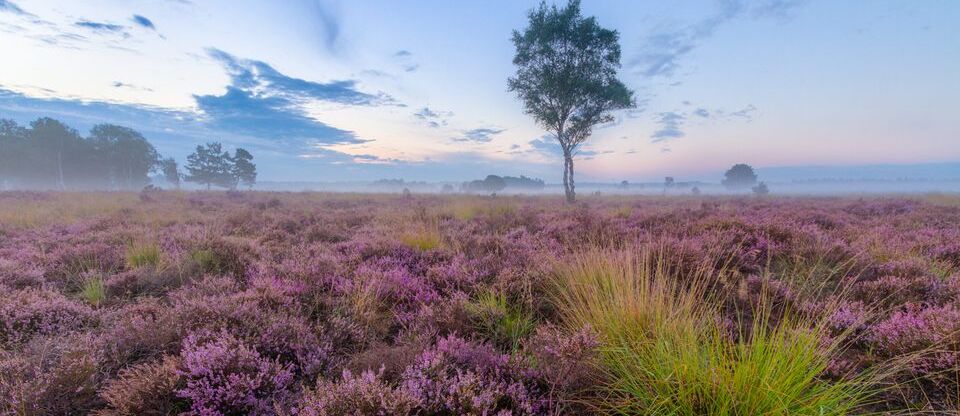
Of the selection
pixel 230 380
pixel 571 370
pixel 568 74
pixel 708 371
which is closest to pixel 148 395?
pixel 230 380

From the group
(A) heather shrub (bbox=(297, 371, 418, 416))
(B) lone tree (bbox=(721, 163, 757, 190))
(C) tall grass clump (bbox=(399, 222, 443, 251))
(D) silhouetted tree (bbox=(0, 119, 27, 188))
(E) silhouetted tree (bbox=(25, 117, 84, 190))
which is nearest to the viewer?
(A) heather shrub (bbox=(297, 371, 418, 416))

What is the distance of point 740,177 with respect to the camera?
154375 millimetres

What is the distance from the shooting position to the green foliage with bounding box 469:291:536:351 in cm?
369

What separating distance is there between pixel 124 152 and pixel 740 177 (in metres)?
199

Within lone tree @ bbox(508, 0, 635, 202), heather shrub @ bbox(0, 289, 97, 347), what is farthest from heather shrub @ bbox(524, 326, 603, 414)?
lone tree @ bbox(508, 0, 635, 202)

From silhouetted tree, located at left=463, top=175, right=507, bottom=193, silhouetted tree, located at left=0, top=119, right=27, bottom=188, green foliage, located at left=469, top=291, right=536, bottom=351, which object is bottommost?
green foliage, located at left=469, top=291, right=536, bottom=351

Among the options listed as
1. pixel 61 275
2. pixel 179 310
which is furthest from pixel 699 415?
pixel 61 275

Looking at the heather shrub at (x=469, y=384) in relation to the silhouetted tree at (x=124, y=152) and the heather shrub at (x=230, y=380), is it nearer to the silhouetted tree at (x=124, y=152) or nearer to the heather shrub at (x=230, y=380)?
the heather shrub at (x=230, y=380)

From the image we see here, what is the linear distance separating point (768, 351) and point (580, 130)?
85.6ft

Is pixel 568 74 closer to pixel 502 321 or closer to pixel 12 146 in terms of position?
pixel 502 321

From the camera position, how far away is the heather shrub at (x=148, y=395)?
7.68 feet

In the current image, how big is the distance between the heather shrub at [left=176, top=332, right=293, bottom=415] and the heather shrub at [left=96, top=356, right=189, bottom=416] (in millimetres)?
63

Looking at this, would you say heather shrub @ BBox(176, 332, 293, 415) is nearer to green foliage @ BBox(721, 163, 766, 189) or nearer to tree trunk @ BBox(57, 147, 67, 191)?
tree trunk @ BBox(57, 147, 67, 191)

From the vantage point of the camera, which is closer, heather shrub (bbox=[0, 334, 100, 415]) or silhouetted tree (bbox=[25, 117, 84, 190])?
heather shrub (bbox=[0, 334, 100, 415])
